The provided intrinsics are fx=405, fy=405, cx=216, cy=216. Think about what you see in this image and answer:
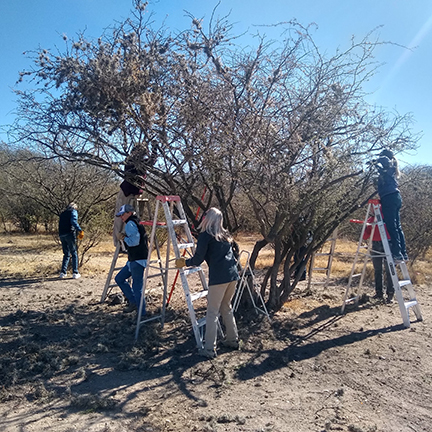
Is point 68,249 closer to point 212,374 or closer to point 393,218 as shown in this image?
point 212,374

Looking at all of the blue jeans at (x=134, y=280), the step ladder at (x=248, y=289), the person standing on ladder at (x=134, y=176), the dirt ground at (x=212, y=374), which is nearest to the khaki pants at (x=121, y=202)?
the person standing on ladder at (x=134, y=176)

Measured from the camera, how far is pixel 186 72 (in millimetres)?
5086

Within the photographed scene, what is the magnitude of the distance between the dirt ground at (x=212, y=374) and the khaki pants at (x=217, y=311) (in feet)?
0.70

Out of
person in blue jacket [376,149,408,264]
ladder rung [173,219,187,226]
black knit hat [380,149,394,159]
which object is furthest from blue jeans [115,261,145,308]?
black knit hat [380,149,394,159]

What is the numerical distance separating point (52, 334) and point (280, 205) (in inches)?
135

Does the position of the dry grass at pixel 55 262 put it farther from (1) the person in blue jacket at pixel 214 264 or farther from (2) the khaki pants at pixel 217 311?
(1) the person in blue jacket at pixel 214 264

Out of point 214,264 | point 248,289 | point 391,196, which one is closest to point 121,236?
point 248,289

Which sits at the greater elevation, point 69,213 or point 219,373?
point 69,213

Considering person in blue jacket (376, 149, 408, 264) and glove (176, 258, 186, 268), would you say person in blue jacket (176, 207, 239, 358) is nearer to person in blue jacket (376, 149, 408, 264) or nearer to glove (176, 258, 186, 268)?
glove (176, 258, 186, 268)

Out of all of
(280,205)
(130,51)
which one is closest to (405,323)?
(280,205)

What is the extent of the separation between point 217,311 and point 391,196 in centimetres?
323

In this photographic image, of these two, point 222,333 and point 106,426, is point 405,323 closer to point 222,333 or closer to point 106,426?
point 222,333

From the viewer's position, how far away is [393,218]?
19.9 ft

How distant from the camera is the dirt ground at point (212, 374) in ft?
10.7
